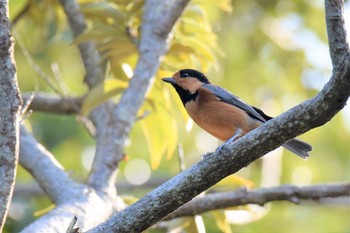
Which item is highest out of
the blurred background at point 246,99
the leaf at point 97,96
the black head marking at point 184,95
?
the black head marking at point 184,95

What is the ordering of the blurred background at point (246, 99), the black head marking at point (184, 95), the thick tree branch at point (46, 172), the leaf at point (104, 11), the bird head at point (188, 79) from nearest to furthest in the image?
the thick tree branch at point (46, 172) → the black head marking at point (184, 95) → the bird head at point (188, 79) → the leaf at point (104, 11) → the blurred background at point (246, 99)

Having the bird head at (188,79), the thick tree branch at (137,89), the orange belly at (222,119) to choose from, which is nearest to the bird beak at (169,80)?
the bird head at (188,79)

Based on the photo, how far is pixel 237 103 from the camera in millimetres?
4727

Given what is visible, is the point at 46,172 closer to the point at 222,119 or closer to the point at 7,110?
the point at 222,119

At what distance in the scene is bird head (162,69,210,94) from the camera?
16.8 feet

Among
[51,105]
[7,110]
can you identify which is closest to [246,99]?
[51,105]

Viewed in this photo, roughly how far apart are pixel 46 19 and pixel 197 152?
2.23 m

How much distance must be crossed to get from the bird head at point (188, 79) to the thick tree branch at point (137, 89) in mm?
169

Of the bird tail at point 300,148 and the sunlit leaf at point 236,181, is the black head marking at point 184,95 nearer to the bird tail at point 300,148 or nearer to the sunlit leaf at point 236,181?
the sunlit leaf at point 236,181

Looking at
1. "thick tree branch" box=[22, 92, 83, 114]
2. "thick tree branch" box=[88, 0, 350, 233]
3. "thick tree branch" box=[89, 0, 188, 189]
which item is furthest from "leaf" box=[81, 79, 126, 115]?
"thick tree branch" box=[88, 0, 350, 233]

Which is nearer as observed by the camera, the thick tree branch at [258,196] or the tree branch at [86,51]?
the thick tree branch at [258,196]

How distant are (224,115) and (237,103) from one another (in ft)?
0.71

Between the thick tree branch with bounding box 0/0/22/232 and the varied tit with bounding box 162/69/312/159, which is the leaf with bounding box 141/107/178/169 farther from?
the thick tree branch with bounding box 0/0/22/232

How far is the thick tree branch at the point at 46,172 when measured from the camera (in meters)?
4.57
